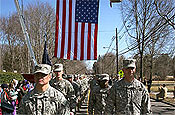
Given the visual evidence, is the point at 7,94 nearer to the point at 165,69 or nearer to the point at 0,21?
the point at 0,21

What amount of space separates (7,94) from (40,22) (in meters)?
24.1

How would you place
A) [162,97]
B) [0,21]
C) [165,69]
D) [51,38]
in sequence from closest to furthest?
[162,97] < [51,38] < [0,21] < [165,69]

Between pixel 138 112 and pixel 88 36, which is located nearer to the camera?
pixel 138 112

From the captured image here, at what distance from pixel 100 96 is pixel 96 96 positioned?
0.42ft

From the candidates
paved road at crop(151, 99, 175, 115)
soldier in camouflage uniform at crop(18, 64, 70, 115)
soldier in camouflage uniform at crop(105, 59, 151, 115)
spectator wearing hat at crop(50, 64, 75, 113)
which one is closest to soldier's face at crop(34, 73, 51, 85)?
soldier in camouflage uniform at crop(18, 64, 70, 115)

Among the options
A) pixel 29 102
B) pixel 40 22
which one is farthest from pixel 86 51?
pixel 40 22

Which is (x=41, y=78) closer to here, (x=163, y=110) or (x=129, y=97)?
(x=129, y=97)

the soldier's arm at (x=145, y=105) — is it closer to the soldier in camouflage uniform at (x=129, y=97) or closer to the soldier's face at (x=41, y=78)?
the soldier in camouflage uniform at (x=129, y=97)

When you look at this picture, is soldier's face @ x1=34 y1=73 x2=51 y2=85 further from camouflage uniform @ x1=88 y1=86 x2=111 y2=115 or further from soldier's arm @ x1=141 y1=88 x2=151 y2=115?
camouflage uniform @ x1=88 y1=86 x2=111 y2=115

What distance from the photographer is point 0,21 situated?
39188 millimetres

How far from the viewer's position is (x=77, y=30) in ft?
26.7

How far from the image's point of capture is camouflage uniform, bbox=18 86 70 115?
11.7 ft

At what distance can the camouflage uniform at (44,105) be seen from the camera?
3.56 m

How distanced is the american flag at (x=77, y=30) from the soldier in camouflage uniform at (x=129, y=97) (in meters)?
3.33
